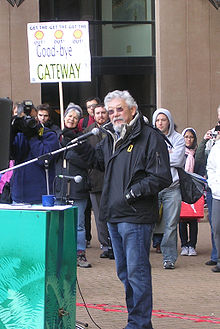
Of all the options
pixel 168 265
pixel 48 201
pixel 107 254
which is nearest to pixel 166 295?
pixel 168 265

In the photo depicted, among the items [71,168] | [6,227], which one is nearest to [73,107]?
[71,168]

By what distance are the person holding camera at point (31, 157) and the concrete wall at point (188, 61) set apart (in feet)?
29.6

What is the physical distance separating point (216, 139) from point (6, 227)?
4.93m

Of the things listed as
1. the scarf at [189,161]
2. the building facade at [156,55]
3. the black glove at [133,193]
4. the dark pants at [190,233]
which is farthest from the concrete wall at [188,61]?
the black glove at [133,193]

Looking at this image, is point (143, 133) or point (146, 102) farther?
point (146, 102)

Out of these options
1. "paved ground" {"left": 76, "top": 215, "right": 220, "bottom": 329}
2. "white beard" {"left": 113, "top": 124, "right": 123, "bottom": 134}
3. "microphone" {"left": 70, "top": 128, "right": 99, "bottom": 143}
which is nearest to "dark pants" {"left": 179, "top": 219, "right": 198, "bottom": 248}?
"paved ground" {"left": 76, "top": 215, "right": 220, "bottom": 329}

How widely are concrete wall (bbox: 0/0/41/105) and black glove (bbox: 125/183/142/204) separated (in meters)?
10.2

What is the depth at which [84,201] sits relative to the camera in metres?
10.2

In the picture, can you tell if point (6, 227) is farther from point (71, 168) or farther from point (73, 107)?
point (71, 168)

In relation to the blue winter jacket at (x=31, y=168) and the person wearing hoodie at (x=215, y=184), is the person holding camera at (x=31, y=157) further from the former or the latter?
A: the person wearing hoodie at (x=215, y=184)

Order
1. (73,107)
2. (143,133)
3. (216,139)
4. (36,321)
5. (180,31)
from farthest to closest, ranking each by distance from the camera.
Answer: (180,31), (216,139), (73,107), (143,133), (36,321)

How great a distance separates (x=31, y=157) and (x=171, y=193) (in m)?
2.64

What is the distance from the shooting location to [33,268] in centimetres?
550

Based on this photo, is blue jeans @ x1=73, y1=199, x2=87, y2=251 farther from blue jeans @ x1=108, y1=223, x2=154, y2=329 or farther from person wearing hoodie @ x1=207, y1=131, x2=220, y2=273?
blue jeans @ x1=108, y1=223, x2=154, y2=329
